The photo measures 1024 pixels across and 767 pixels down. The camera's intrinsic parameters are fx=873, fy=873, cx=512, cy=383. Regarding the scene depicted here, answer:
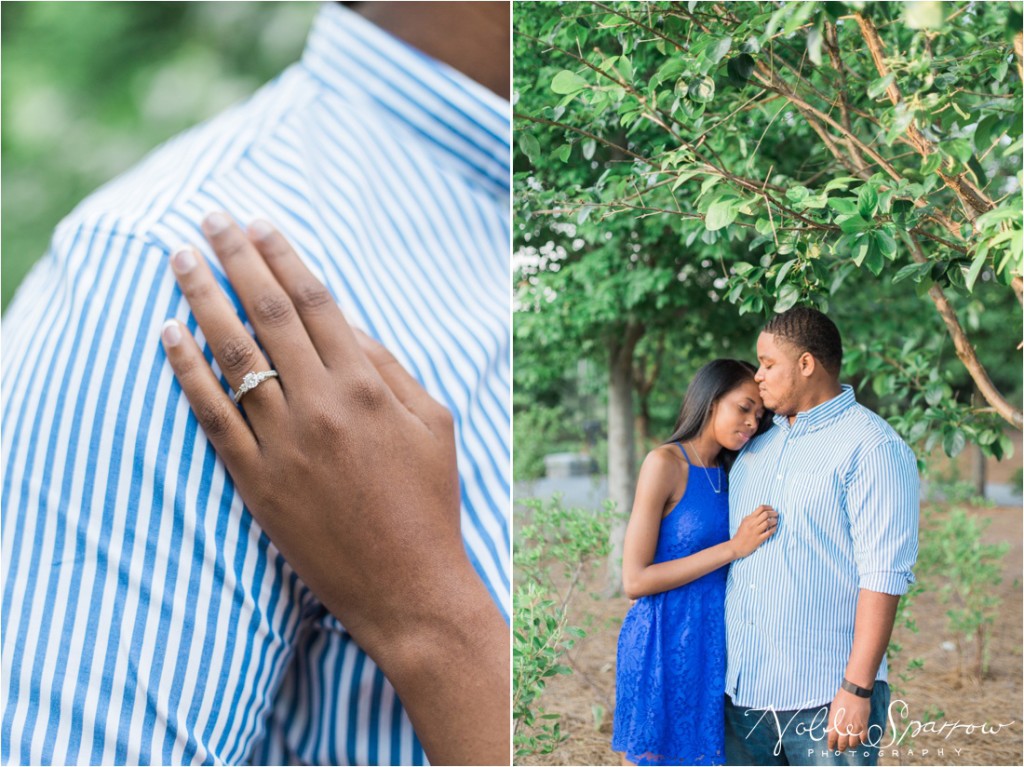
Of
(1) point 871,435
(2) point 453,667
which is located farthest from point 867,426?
(2) point 453,667

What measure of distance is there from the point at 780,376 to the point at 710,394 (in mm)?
192


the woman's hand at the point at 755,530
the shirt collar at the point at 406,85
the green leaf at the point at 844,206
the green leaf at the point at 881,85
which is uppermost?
the shirt collar at the point at 406,85

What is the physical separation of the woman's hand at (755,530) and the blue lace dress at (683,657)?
104 mm

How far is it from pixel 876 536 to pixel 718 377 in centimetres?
50

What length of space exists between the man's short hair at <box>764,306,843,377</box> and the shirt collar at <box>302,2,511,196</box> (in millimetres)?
753

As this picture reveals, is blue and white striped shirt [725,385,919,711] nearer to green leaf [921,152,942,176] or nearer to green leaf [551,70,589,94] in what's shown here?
green leaf [921,152,942,176]

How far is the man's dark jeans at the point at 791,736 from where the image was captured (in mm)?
1771

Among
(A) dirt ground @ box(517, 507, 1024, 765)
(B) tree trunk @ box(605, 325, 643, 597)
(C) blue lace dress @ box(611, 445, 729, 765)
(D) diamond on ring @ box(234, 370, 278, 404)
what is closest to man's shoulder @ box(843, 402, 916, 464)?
(C) blue lace dress @ box(611, 445, 729, 765)

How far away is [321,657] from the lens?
121 centimetres

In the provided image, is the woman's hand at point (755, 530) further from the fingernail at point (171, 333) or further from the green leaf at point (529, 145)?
the fingernail at point (171, 333)

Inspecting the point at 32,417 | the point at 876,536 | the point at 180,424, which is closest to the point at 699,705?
the point at 876,536

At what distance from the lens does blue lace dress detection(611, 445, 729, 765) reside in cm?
191

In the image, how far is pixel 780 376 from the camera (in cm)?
188

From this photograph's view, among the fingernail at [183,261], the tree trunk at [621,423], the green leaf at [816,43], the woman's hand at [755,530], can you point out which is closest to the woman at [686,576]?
the woman's hand at [755,530]
